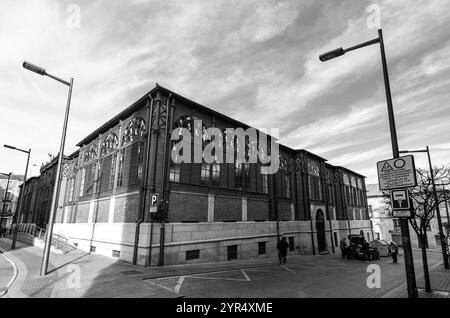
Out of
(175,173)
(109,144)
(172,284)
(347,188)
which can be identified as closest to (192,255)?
(175,173)

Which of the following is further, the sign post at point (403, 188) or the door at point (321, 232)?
the door at point (321, 232)

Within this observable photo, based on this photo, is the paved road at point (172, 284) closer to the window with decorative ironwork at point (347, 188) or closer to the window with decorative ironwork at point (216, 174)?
the window with decorative ironwork at point (216, 174)

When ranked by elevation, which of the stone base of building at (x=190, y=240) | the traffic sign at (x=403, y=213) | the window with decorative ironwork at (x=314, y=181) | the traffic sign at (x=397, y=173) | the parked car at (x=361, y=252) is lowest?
the parked car at (x=361, y=252)

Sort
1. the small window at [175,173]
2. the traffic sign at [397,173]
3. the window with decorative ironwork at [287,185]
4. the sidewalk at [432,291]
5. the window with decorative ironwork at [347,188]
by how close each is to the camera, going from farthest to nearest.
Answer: the window with decorative ironwork at [347,188] → the window with decorative ironwork at [287,185] → the small window at [175,173] → the sidewalk at [432,291] → the traffic sign at [397,173]

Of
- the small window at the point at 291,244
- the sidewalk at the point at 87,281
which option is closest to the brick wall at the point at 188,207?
the sidewalk at the point at 87,281

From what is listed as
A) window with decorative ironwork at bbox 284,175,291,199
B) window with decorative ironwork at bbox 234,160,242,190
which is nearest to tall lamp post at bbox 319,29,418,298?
window with decorative ironwork at bbox 234,160,242,190

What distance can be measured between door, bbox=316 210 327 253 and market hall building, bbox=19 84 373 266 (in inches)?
5.7

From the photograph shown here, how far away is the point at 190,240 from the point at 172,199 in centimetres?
311

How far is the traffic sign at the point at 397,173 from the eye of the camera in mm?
6547

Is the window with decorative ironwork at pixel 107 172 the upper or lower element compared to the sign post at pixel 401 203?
upper

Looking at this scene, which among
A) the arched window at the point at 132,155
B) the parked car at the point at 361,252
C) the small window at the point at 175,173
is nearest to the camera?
the small window at the point at 175,173

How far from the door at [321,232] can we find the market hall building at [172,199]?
145 mm

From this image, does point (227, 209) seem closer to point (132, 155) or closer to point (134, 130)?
point (132, 155)
